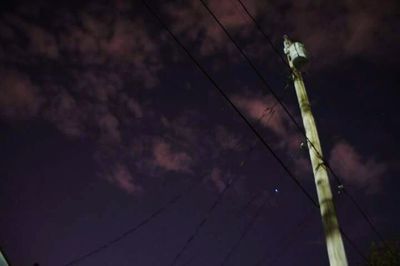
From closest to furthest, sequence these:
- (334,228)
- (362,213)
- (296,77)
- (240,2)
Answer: (334,228) < (240,2) < (296,77) < (362,213)

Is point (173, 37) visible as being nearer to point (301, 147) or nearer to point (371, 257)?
point (301, 147)

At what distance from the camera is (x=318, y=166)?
7.17m

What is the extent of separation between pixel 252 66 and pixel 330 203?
2640 mm

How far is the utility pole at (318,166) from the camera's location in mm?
6148

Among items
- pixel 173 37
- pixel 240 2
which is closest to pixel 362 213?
pixel 240 2

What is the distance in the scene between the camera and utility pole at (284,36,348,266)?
20.2 ft

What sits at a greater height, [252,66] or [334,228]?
[252,66]

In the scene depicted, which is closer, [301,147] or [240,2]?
[240,2]

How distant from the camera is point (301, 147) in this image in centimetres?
789

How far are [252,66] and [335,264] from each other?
11.2 feet

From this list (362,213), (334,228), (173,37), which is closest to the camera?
(173,37)

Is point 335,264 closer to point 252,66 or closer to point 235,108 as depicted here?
Answer: point 235,108

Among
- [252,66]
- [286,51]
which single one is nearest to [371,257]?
[286,51]

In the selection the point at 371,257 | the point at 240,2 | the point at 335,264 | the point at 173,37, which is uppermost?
the point at 371,257
